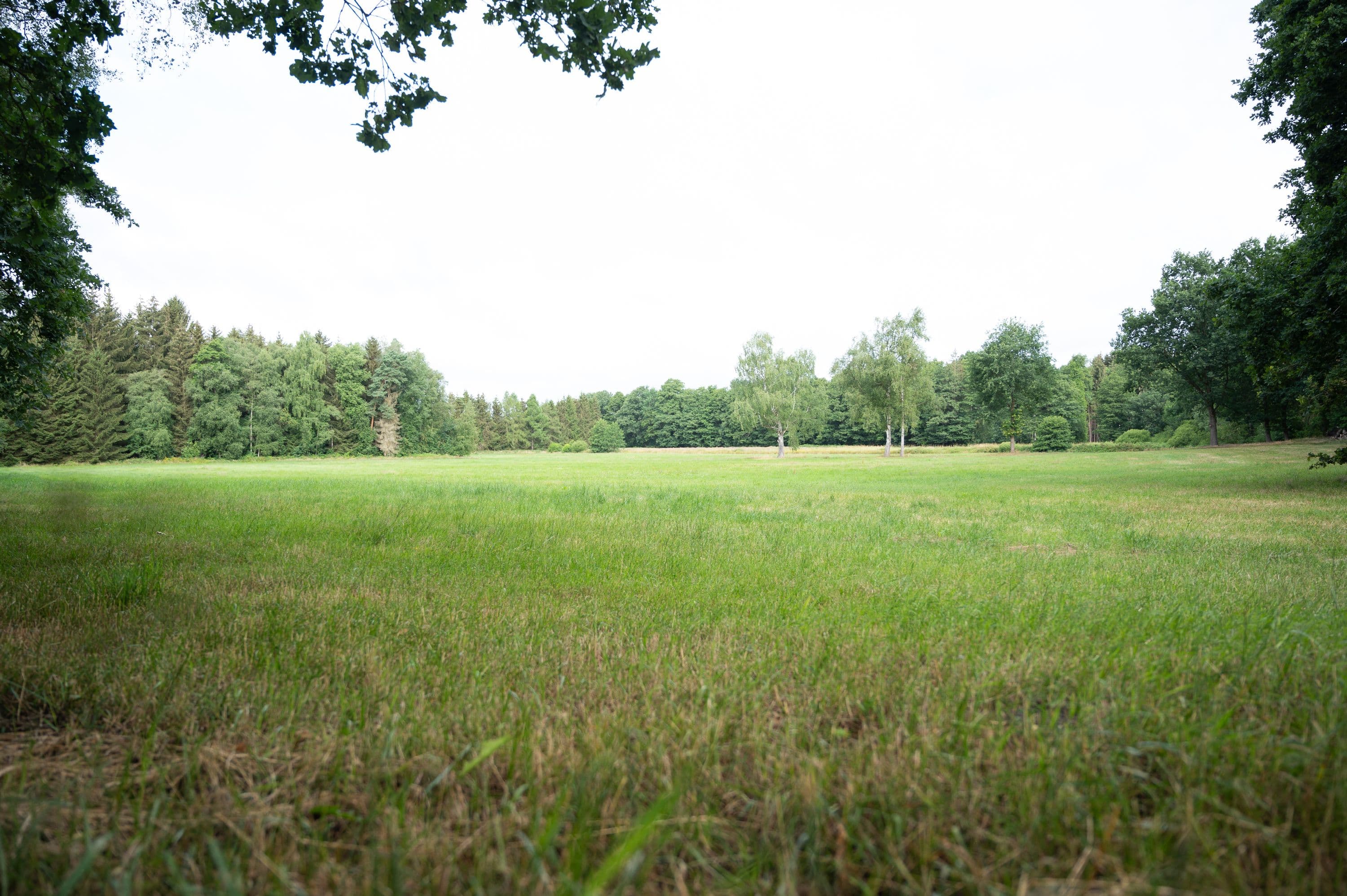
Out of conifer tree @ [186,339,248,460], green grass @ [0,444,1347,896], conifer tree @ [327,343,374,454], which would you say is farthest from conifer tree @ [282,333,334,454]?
green grass @ [0,444,1347,896]

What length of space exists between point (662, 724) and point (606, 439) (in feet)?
377

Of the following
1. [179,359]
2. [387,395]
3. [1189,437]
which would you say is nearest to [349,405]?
[387,395]

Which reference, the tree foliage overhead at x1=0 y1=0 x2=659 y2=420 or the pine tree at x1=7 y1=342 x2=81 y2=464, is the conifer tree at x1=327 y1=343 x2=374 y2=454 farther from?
the tree foliage overhead at x1=0 y1=0 x2=659 y2=420

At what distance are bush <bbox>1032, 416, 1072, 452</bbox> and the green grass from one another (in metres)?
78.2

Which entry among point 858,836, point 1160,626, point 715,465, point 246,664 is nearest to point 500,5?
point 246,664

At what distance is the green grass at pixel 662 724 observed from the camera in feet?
5.24

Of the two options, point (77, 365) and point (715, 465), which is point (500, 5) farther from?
point (77, 365)

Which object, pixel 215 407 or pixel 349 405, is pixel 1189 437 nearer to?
pixel 349 405

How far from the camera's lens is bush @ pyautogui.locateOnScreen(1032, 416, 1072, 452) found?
73625mm

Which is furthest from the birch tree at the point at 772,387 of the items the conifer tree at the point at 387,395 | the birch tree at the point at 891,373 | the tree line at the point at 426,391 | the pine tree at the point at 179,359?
the pine tree at the point at 179,359

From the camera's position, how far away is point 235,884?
53.9 inches

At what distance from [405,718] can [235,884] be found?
1.22 m

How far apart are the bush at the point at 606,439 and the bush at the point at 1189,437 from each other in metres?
83.3

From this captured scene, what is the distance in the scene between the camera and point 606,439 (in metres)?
117
